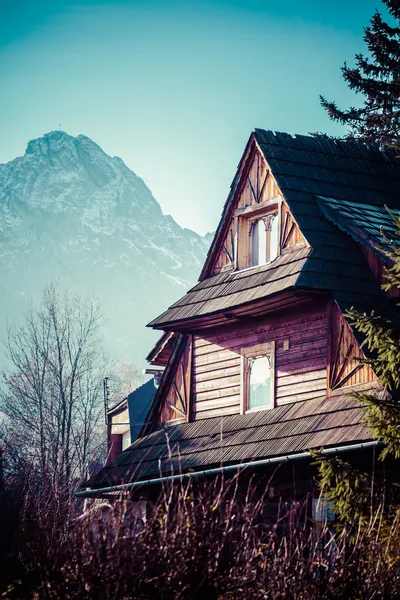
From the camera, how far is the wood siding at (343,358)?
16267 mm

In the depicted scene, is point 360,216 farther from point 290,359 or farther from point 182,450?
point 182,450

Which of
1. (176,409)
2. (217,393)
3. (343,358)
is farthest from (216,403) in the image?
(343,358)

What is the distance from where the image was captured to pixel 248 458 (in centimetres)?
1636

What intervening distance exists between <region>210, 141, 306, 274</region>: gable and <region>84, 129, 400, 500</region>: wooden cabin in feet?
0.08

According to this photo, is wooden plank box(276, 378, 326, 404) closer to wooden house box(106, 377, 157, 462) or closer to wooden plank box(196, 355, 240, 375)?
wooden plank box(196, 355, 240, 375)

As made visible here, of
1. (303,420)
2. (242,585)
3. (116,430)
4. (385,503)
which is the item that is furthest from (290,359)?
Result: (116,430)

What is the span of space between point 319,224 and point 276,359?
8.47 ft

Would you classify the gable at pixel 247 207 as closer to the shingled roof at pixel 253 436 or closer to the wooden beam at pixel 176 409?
the wooden beam at pixel 176 409

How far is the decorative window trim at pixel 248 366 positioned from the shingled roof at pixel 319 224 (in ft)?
3.22

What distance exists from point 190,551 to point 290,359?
935 cm

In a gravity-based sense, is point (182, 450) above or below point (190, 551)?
above

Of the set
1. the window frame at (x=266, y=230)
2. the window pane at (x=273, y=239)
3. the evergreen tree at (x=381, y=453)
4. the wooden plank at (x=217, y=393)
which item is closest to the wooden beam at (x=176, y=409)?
the wooden plank at (x=217, y=393)

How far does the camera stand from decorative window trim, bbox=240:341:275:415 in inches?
717

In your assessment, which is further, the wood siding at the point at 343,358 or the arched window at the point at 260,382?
the arched window at the point at 260,382
